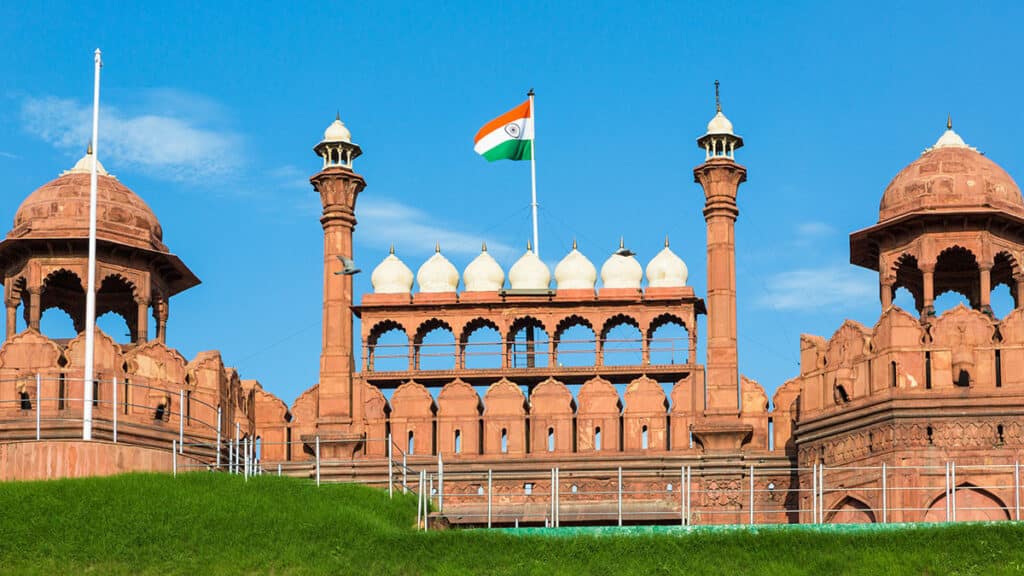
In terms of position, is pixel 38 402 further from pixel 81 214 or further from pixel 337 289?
pixel 337 289

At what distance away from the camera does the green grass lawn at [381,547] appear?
3481cm

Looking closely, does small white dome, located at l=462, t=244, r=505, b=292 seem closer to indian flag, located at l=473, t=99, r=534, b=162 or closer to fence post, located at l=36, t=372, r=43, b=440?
indian flag, located at l=473, t=99, r=534, b=162

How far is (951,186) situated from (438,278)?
12.3 metres

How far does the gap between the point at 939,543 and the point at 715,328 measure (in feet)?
43.9

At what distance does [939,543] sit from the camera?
3534 cm

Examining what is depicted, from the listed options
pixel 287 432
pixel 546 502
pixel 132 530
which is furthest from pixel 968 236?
pixel 132 530

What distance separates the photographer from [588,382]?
1901 inches

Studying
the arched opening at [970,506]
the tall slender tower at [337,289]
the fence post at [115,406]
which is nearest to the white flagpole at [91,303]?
the fence post at [115,406]

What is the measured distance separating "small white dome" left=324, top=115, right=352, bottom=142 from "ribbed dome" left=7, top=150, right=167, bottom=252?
4762 millimetres

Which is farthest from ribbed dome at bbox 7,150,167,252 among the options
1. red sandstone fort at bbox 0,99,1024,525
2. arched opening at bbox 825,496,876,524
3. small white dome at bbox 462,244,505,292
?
arched opening at bbox 825,496,876,524

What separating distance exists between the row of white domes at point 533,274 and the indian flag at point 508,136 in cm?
284

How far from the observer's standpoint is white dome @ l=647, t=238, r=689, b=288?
49375mm

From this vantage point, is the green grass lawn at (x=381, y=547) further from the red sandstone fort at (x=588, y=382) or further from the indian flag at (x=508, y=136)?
the indian flag at (x=508, y=136)

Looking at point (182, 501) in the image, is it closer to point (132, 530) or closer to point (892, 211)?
point (132, 530)
